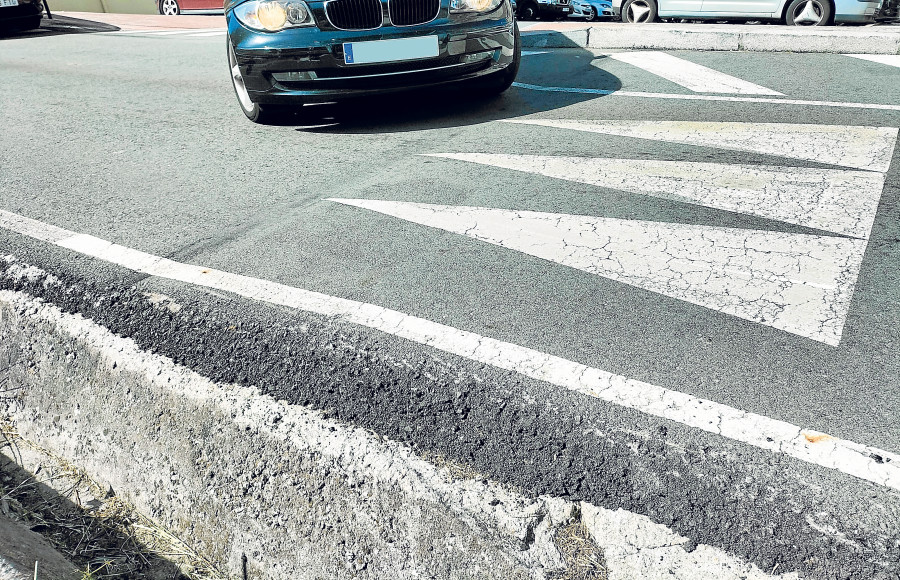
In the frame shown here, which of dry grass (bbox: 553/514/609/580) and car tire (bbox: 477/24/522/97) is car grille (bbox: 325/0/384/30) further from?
dry grass (bbox: 553/514/609/580)

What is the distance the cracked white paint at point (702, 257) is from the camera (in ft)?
8.57

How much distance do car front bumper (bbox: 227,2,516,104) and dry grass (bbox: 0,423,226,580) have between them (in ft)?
10.6

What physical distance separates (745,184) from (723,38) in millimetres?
4621

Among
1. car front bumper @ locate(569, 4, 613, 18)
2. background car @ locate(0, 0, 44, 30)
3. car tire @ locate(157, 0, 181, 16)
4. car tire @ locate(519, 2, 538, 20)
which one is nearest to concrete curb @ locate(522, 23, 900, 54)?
car front bumper @ locate(569, 4, 613, 18)

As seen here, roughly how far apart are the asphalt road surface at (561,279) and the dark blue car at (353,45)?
0.28 meters

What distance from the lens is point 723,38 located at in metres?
7.70

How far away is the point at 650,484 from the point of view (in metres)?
1.83

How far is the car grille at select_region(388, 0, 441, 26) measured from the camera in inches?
197

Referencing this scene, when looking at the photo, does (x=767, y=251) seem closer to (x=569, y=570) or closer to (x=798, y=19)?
(x=569, y=570)

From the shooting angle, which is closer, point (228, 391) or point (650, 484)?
point (650, 484)

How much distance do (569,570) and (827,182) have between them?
2.96 m

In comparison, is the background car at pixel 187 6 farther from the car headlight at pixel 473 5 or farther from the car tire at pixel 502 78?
the car headlight at pixel 473 5

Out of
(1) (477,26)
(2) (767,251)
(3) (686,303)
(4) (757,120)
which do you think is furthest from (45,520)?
(4) (757,120)

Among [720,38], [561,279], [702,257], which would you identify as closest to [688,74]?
[720,38]
